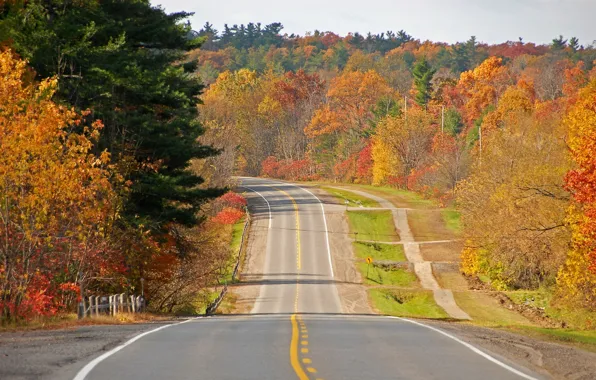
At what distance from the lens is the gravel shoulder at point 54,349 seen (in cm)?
1302

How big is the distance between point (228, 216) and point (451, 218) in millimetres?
24951

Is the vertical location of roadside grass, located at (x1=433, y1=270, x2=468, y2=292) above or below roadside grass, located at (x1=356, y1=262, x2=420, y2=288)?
above

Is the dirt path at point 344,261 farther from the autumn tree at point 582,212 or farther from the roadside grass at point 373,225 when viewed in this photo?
the autumn tree at point 582,212

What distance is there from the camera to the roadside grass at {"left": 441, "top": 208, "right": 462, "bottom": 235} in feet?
298

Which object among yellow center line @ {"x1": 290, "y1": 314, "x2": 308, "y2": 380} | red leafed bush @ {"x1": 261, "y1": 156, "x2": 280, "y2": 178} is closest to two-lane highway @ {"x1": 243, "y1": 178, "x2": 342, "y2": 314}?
red leafed bush @ {"x1": 261, "y1": 156, "x2": 280, "y2": 178}

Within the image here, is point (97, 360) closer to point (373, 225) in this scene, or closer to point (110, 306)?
point (110, 306)

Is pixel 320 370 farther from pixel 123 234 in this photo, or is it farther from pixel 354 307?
pixel 354 307

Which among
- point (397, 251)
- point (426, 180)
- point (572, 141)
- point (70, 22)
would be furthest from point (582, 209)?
point (426, 180)

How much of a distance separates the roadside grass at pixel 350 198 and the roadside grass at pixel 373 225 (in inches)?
239

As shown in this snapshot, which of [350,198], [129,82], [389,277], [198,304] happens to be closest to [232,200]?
[350,198]

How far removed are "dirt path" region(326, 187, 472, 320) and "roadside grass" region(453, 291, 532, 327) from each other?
0.55m

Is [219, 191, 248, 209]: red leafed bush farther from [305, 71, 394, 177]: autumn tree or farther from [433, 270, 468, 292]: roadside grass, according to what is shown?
[305, 71, 394, 177]: autumn tree

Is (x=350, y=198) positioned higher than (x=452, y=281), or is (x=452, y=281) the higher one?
(x=350, y=198)

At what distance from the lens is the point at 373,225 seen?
92750mm
